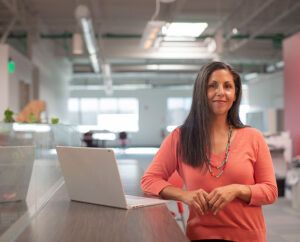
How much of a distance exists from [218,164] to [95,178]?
544 mm

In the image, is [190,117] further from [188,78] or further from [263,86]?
[188,78]

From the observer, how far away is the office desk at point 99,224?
1.21 metres

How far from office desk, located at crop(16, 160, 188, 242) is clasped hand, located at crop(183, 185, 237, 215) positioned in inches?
4.9

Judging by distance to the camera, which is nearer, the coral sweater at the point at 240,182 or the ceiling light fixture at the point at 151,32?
the coral sweater at the point at 240,182

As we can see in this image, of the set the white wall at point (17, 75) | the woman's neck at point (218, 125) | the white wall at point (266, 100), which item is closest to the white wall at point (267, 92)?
Answer: the white wall at point (266, 100)

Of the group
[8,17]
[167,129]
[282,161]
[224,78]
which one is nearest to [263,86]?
[167,129]

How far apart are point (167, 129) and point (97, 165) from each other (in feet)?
66.2

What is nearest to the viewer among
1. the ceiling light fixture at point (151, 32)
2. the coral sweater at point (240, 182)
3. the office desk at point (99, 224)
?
the office desk at point (99, 224)

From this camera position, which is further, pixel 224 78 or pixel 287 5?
pixel 287 5

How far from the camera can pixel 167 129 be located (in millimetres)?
21688

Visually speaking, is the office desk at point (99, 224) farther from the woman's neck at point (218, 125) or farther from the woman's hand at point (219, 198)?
the woman's neck at point (218, 125)

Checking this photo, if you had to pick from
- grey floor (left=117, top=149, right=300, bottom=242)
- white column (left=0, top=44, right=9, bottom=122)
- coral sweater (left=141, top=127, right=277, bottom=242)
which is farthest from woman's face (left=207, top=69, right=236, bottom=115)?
white column (left=0, top=44, right=9, bottom=122)

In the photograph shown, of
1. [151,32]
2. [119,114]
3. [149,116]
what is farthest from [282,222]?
[119,114]

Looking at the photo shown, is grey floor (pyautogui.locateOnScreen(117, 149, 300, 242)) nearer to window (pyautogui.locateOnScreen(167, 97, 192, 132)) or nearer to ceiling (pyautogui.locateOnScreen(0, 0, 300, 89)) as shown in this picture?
ceiling (pyautogui.locateOnScreen(0, 0, 300, 89))
